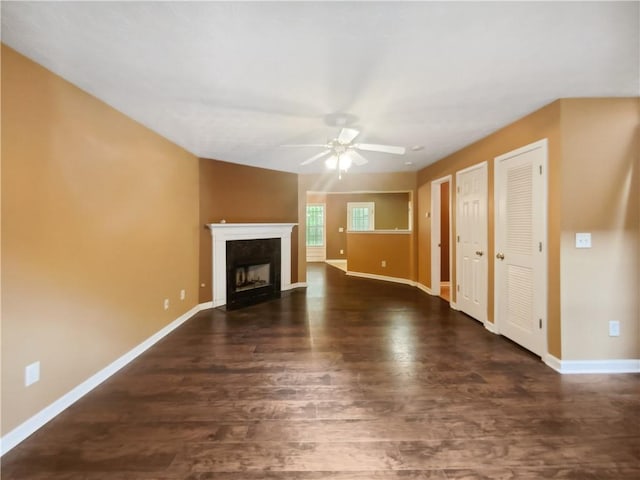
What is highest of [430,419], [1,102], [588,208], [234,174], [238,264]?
[234,174]

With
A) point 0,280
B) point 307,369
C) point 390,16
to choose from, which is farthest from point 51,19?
point 307,369

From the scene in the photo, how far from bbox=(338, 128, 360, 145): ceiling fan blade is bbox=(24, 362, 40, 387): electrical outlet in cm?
287

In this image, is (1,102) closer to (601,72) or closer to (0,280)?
(0,280)

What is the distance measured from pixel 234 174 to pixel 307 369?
3453mm

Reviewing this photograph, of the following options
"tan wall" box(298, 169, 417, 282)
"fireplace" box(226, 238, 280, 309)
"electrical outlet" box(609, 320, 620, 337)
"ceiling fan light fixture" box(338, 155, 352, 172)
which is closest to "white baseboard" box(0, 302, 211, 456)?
"fireplace" box(226, 238, 280, 309)

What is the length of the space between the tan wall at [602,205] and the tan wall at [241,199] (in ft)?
13.8

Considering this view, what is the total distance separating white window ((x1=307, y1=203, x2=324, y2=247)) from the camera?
10.4 metres

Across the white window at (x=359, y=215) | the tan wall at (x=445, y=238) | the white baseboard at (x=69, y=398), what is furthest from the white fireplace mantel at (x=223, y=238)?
the white window at (x=359, y=215)

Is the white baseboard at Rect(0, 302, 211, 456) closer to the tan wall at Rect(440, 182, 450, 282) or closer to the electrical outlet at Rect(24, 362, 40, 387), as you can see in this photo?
the electrical outlet at Rect(24, 362, 40, 387)

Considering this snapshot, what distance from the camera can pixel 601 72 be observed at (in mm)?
2041

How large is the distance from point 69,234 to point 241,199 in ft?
9.74

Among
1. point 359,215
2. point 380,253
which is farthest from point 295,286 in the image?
point 359,215

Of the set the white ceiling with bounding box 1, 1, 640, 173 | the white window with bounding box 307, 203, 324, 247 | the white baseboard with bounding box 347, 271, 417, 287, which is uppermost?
the white ceiling with bounding box 1, 1, 640, 173

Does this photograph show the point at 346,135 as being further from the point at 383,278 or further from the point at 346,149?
the point at 383,278
